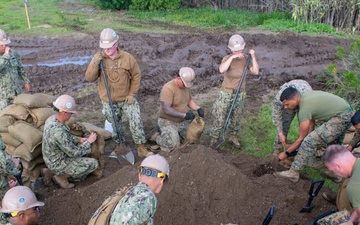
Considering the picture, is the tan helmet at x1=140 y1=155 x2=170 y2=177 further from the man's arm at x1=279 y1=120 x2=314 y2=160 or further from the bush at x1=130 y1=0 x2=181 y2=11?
the bush at x1=130 y1=0 x2=181 y2=11

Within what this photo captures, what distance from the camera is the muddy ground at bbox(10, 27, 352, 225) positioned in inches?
186

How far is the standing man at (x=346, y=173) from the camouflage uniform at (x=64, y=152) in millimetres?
3481

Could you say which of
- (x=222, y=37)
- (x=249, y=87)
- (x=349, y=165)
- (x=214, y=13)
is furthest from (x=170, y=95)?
(x=214, y=13)

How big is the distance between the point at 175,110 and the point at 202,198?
6.39 ft

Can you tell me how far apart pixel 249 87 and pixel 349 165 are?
573 centimetres

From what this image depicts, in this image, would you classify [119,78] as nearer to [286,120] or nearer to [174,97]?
[174,97]

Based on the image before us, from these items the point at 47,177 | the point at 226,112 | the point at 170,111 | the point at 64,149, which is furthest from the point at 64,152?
the point at 226,112

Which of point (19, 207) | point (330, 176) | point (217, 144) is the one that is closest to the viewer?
point (19, 207)

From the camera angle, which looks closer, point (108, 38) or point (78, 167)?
point (78, 167)

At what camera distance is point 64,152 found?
5316 mm

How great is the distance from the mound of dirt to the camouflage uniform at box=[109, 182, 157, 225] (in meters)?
1.55

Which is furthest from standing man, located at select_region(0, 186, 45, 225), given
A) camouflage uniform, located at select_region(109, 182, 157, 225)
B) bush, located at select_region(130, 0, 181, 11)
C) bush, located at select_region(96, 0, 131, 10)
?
bush, located at select_region(96, 0, 131, 10)

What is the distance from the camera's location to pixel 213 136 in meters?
6.92

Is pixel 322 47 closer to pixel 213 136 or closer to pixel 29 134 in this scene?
pixel 213 136
